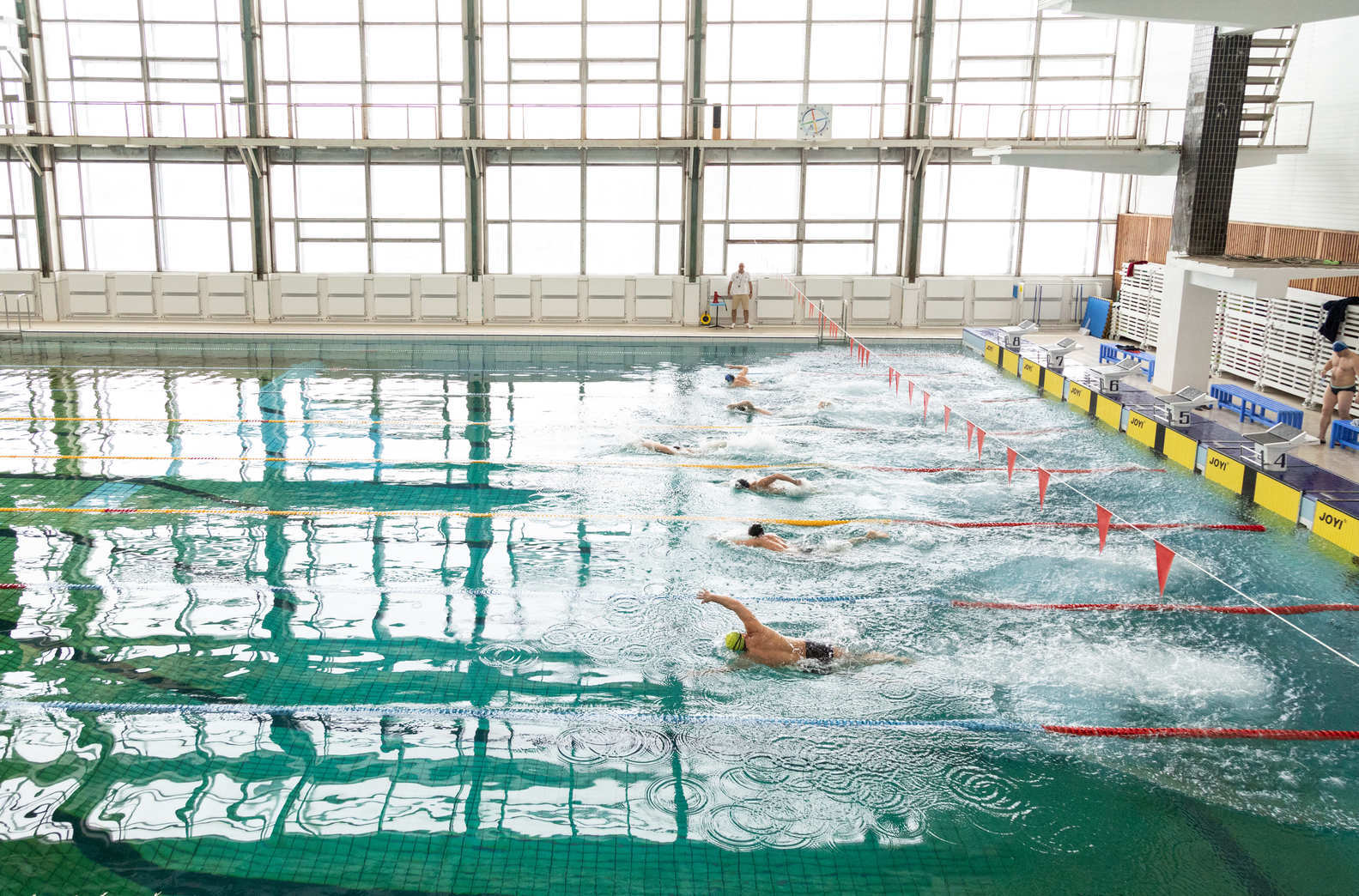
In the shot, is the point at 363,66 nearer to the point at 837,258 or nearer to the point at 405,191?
the point at 405,191

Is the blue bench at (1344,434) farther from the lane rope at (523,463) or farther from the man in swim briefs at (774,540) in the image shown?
the man in swim briefs at (774,540)

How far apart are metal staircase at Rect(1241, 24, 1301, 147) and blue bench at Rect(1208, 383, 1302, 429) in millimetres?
3292

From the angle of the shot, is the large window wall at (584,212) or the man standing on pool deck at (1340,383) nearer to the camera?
the man standing on pool deck at (1340,383)

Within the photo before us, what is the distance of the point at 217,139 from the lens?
1812 centimetres

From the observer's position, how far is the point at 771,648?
661cm

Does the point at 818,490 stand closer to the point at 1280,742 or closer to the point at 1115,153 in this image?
the point at 1280,742

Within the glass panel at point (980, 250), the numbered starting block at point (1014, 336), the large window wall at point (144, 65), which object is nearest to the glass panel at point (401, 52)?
the large window wall at point (144, 65)

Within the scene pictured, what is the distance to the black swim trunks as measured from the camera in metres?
6.60

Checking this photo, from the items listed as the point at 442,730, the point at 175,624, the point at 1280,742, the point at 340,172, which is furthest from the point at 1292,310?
the point at 340,172

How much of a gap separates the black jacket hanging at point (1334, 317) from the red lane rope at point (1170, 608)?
602cm

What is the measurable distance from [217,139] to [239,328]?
3.21 metres

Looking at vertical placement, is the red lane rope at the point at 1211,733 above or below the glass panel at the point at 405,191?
below

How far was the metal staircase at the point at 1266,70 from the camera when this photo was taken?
12.9m

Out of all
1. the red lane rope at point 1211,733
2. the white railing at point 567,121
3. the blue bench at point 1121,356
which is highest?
the white railing at point 567,121
